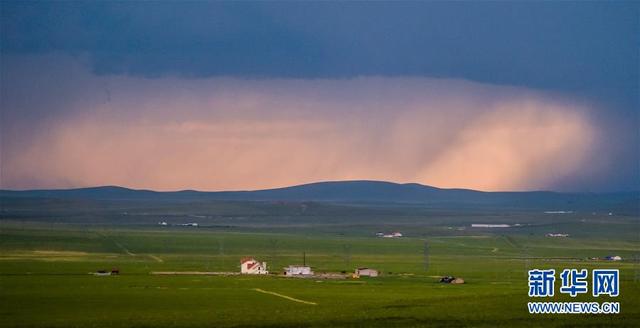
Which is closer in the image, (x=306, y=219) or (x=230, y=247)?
(x=230, y=247)

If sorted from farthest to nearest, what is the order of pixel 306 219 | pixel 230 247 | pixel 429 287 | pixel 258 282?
pixel 306 219 < pixel 230 247 < pixel 258 282 < pixel 429 287

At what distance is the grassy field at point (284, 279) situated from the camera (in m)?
36.1

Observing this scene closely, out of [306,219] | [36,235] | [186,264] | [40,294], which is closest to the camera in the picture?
[40,294]

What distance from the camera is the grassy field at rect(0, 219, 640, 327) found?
1421 inches

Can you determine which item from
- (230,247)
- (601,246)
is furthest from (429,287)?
(601,246)

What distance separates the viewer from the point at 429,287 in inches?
2422

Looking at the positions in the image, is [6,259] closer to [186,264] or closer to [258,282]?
[186,264]

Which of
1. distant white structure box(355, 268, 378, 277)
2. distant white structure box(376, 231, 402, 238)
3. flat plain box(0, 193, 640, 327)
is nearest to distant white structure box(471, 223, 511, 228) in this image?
flat plain box(0, 193, 640, 327)

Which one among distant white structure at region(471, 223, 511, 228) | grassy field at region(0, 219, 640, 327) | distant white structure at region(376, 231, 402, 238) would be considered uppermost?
distant white structure at region(471, 223, 511, 228)

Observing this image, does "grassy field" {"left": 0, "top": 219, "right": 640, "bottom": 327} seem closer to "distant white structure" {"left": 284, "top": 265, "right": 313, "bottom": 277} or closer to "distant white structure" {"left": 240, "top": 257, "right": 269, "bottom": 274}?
"distant white structure" {"left": 284, "top": 265, "right": 313, "bottom": 277}

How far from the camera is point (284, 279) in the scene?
6962cm

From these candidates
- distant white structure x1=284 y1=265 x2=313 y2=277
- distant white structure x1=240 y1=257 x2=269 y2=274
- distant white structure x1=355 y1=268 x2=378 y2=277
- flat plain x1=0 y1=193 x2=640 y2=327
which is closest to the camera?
flat plain x1=0 y1=193 x2=640 y2=327

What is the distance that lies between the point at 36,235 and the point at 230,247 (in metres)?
23.3

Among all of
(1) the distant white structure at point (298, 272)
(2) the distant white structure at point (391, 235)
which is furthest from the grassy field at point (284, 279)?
(1) the distant white structure at point (298, 272)
